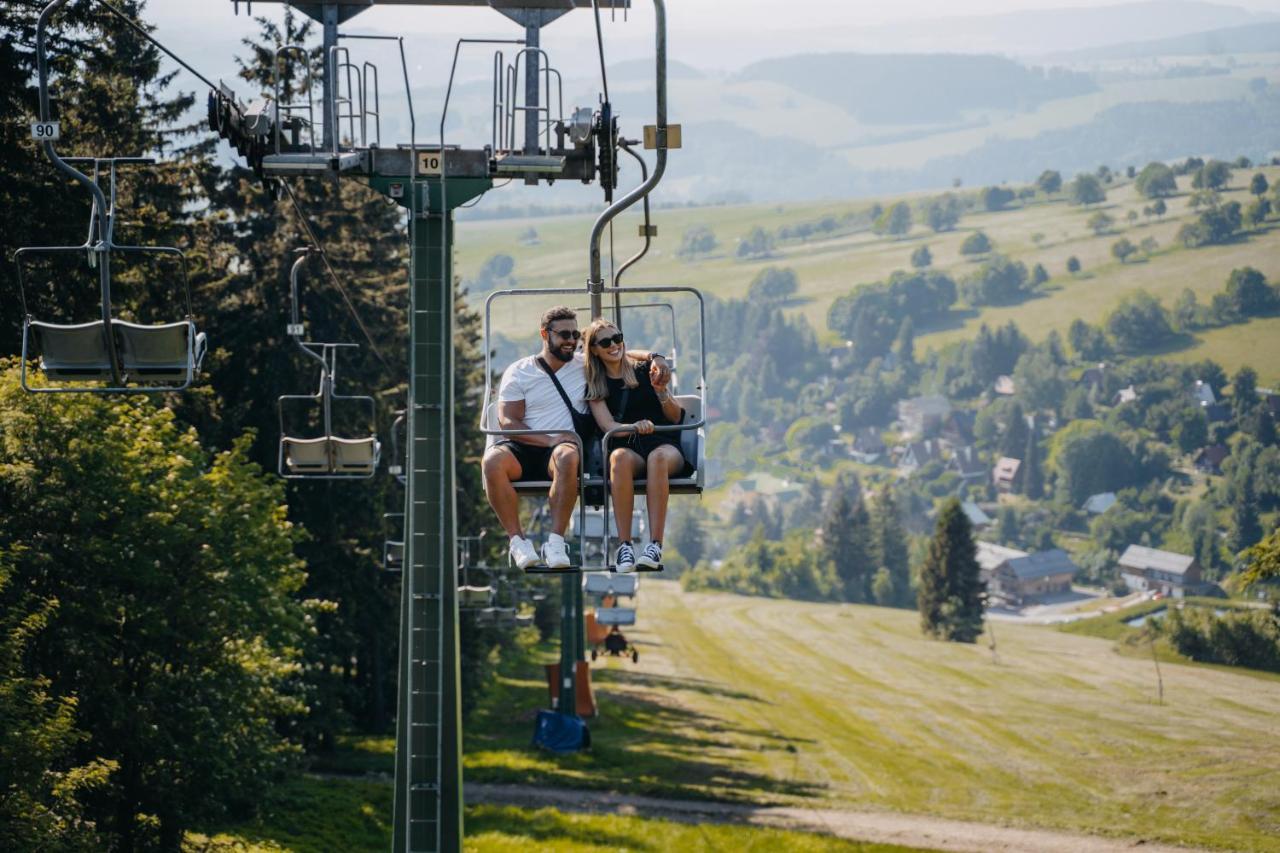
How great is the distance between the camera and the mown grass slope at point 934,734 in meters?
52.6

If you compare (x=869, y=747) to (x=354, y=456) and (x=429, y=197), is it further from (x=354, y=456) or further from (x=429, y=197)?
(x=429, y=197)

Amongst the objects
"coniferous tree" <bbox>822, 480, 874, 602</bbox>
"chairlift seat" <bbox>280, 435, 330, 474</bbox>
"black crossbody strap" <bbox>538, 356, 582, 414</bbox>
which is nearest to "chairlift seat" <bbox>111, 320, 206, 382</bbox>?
"black crossbody strap" <bbox>538, 356, 582, 414</bbox>

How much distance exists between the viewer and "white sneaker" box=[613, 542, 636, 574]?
46.0 feet

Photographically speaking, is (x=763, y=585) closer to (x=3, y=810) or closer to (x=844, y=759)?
(x=844, y=759)

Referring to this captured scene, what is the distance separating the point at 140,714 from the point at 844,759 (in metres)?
38.7

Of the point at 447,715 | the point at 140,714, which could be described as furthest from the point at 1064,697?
the point at 447,715

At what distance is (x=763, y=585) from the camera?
178 metres

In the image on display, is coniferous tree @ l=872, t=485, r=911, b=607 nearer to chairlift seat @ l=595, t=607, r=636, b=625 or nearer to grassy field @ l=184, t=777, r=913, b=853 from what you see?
chairlift seat @ l=595, t=607, r=636, b=625

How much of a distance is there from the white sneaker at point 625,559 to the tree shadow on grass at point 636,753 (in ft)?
116

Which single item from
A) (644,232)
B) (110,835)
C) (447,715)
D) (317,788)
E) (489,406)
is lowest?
(317,788)

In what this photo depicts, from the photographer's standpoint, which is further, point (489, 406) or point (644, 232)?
point (644, 232)

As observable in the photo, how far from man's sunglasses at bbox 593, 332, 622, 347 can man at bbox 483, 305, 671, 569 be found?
7.7 inches

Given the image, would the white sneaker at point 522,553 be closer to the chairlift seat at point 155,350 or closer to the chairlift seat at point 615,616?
the chairlift seat at point 155,350

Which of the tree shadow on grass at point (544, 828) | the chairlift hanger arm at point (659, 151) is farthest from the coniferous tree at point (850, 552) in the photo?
the chairlift hanger arm at point (659, 151)
